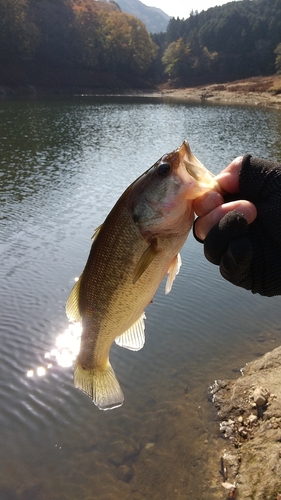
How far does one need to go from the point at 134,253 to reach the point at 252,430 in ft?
15.8

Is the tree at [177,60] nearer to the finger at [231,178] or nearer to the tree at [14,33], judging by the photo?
the tree at [14,33]

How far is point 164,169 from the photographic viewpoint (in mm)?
3113

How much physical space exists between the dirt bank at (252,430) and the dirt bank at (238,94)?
252 ft

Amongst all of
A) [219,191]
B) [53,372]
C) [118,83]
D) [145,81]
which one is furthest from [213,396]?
[145,81]

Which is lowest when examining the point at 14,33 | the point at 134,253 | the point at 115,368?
the point at 115,368

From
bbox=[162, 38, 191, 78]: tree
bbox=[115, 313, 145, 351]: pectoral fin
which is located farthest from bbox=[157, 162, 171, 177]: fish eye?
bbox=[162, 38, 191, 78]: tree

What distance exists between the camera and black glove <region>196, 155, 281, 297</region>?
304cm

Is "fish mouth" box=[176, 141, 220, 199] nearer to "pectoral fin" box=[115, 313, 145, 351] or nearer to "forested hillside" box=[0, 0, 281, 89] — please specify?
"pectoral fin" box=[115, 313, 145, 351]

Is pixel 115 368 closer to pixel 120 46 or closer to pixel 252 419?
pixel 252 419

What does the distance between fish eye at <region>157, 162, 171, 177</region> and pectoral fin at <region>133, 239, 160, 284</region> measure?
0.51 metres

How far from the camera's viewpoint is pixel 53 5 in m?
108

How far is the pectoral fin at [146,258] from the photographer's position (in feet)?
10.5

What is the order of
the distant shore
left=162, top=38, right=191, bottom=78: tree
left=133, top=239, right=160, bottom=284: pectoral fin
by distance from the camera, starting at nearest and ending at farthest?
left=133, top=239, right=160, bottom=284: pectoral fin, the distant shore, left=162, top=38, right=191, bottom=78: tree

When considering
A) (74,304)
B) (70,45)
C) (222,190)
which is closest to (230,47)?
(70,45)
